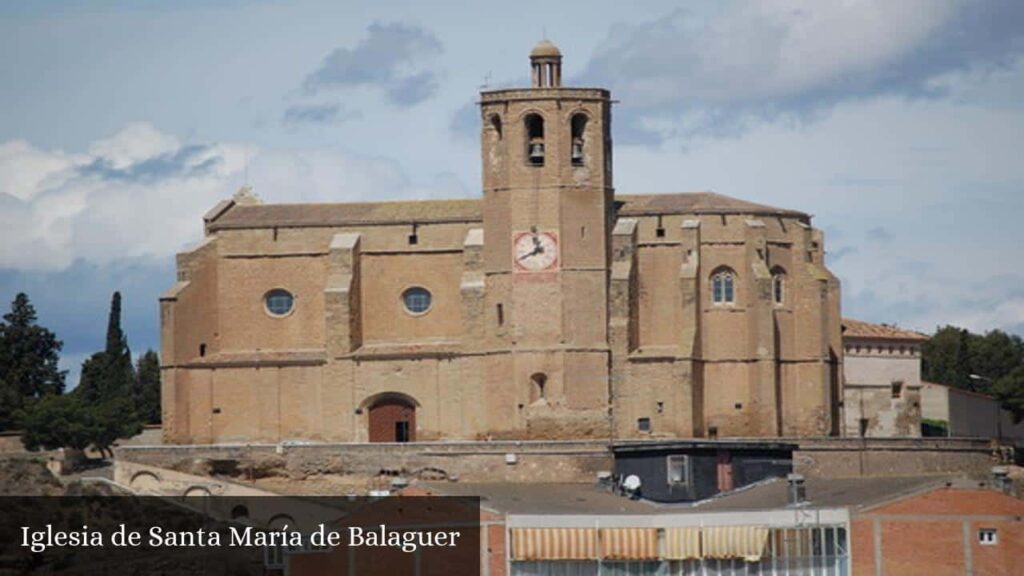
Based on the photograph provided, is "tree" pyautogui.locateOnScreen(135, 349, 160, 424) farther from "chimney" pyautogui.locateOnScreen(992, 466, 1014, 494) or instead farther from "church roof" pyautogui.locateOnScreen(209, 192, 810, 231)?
"chimney" pyautogui.locateOnScreen(992, 466, 1014, 494)

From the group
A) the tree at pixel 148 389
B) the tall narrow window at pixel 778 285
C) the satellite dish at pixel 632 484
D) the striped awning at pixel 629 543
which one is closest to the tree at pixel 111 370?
the tree at pixel 148 389

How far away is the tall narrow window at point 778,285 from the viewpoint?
329ft

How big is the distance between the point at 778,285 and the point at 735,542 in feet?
81.4

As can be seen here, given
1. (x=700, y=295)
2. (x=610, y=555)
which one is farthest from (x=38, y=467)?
(x=610, y=555)

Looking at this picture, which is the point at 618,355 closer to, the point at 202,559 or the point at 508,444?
the point at 508,444

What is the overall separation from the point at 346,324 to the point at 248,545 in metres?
11.8

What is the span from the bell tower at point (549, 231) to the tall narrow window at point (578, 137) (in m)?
0.03

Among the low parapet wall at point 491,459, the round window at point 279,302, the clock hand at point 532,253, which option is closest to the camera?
the low parapet wall at point 491,459

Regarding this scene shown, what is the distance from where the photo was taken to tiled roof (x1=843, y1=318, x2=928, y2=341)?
113125 mm

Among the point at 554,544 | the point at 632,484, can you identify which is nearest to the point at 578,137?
the point at 632,484

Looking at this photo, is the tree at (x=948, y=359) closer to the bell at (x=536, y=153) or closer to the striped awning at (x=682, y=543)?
the bell at (x=536, y=153)

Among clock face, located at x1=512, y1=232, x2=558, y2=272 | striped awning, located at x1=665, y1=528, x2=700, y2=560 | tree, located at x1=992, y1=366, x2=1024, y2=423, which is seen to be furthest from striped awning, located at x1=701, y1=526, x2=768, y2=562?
tree, located at x1=992, y1=366, x2=1024, y2=423

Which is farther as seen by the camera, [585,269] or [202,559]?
[585,269]

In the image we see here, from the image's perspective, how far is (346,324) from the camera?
3959 inches
